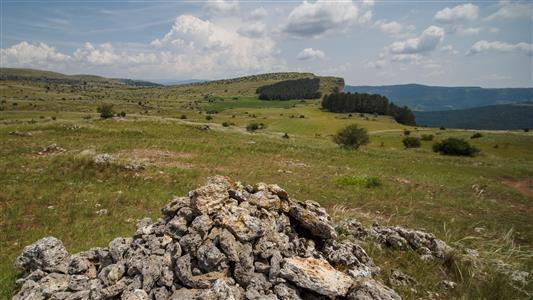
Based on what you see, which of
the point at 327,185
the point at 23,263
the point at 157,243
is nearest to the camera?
the point at 157,243

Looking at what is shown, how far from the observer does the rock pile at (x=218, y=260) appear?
20.6 ft

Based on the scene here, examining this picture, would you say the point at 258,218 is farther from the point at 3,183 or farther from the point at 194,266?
the point at 3,183

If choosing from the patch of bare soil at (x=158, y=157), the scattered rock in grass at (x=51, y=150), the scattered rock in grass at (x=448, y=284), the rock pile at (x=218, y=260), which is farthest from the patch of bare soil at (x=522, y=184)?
the scattered rock in grass at (x=51, y=150)

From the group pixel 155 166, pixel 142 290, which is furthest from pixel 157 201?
pixel 142 290

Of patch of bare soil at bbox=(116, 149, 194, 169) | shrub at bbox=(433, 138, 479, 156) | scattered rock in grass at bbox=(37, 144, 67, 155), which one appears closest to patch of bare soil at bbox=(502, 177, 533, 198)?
shrub at bbox=(433, 138, 479, 156)

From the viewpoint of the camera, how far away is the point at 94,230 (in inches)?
500

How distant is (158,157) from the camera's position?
27906mm

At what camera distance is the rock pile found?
628 centimetres

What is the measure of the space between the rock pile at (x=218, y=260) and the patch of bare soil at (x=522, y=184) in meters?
27.5

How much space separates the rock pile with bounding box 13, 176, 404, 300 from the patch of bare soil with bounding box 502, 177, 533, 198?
90.2ft

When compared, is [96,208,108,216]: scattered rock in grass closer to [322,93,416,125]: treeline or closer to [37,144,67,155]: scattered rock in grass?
[37,144,67,155]: scattered rock in grass

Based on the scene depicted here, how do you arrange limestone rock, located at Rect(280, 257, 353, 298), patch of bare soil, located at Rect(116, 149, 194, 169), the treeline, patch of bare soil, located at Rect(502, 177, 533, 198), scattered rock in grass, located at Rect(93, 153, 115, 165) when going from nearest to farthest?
1. limestone rock, located at Rect(280, 257, 353, 298)
2. scattered rock in grass, located at Rect(93, 153, 115, 165)
3. patch of bare soil, located at Rect(116, 149, 194, 169)
4. patch of bare soil, located at Rect(502, 177, 533, 198)
5. the treeline

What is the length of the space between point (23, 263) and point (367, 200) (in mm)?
17175

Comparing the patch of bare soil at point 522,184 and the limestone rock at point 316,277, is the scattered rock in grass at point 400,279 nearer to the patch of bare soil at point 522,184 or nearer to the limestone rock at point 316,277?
the limestone rock at point 316,277
